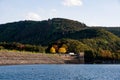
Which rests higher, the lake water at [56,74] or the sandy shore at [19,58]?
the sandy shore at [19,58]

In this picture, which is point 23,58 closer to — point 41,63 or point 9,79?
point 41,63

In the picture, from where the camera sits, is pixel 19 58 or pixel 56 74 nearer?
pixel 56 74

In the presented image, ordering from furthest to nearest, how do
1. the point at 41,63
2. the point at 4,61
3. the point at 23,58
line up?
the point at 41,63 → the point at 23,58 → the point at 4,61

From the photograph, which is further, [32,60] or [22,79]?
[32,60]

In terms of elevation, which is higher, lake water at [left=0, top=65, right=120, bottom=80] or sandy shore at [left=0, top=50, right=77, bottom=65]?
sandy shore at [left=0, top=50, right=77, bottom=65]

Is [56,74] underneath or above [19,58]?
underneath

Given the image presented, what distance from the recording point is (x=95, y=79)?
8100 centimetres

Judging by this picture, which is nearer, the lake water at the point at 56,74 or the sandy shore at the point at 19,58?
the lake water at the point at 56,74

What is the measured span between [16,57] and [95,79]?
10067cm

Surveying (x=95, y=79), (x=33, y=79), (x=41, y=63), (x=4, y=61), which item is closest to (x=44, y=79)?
(x=33, y=79)

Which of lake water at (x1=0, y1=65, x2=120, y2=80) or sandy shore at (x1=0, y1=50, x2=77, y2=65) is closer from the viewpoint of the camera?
lake water at (x1=0, y1=65, x2=120, y2=80)

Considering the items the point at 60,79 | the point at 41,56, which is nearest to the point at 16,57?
the point at 41,56

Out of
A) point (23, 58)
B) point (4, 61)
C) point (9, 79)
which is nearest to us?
point (9, 79)

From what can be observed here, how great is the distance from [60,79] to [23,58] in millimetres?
106879
